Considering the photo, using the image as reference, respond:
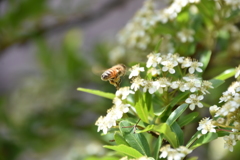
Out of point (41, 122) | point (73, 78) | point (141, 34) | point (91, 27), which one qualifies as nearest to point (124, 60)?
point (141, 34)

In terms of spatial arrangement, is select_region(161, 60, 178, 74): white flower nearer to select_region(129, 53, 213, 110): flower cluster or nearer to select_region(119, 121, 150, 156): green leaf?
select_region(129, 53, 213, 110): flower cluster

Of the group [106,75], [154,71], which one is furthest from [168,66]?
[106,75]

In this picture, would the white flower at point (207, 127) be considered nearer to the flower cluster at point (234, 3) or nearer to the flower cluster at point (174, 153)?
the flower cluster at point (174, 153)

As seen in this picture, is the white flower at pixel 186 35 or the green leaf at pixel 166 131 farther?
the white flower at pixel 186 35

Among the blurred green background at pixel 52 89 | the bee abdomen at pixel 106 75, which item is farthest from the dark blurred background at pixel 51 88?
the bee abdomen at pixel 106 75

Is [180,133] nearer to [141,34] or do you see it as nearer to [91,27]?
[141,34]
